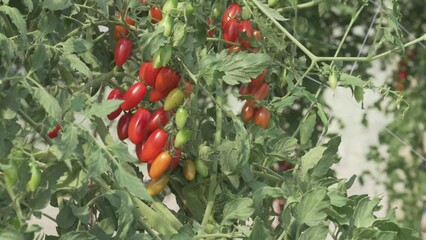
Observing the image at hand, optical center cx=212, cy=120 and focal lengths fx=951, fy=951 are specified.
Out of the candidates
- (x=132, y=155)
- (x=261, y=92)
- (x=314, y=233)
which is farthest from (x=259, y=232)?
(x=261, y=92)

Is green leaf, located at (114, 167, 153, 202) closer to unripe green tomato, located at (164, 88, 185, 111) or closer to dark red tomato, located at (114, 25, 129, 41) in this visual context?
unripe green tomato, located at (164, 88, 185, 111)

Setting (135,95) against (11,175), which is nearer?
(11,175)

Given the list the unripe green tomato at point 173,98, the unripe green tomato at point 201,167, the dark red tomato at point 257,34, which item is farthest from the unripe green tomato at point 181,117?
the dark red tomato at point 257,34

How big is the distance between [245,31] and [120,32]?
0.16m

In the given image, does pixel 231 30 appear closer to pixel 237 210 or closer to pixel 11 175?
pixel 237 210

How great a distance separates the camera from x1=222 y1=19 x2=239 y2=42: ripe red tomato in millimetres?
1196

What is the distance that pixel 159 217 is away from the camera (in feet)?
3.73

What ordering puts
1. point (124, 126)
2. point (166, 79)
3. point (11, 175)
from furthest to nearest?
1. point (124, 126)
2. point (166, 79)
3. point (11, 175)

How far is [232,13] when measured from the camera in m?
1.21

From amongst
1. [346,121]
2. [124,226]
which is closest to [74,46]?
[124,226]

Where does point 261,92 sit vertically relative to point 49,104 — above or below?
below

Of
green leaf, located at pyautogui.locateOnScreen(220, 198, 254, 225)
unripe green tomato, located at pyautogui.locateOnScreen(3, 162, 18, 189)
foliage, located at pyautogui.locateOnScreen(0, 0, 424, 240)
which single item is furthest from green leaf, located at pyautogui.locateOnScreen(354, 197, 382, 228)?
unripe green tomato, located at pyautogui.locateOnScreen(3, 162, 18, 189)

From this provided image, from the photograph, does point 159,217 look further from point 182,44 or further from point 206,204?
point 182,44

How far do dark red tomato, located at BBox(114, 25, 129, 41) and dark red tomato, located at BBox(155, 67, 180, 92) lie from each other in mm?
127
